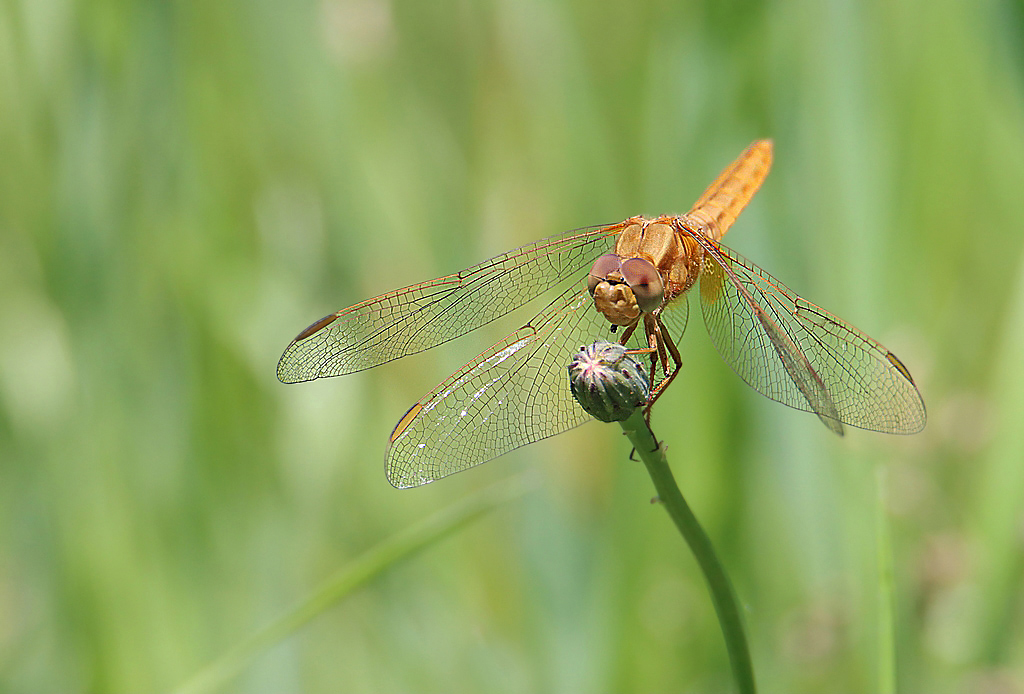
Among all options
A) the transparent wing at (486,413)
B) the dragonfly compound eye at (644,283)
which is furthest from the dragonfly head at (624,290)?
the transparent wing at (486,413)

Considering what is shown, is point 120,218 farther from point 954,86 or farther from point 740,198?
point 954,86

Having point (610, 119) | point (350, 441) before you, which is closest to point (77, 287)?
point (350, 441)

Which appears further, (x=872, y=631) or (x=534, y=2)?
(x=534, y=2)

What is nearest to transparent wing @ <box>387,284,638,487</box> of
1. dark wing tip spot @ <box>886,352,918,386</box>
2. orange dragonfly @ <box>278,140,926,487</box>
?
orange dragonfly @ <box>278,140,926,487</box>

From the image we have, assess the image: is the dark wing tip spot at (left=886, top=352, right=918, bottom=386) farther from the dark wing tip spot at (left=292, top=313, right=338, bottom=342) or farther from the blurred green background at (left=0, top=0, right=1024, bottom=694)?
the dark wing tip spot at (left=292, top=313, right=338, bottom=342)

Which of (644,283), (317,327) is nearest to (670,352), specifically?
(644,283)

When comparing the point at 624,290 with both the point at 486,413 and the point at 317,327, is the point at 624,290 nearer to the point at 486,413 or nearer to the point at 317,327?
the point at 486,413
